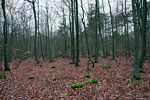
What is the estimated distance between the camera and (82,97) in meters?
5.52

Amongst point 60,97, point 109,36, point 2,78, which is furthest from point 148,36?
point 2,78

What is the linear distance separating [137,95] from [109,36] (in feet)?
85.7

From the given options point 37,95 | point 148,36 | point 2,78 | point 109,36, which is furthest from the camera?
point 109,36

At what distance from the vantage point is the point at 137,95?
5324 mm

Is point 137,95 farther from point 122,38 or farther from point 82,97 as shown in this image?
point 122,38

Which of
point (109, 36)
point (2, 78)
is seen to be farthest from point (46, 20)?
point (2, 78)

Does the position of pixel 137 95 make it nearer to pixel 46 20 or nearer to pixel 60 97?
pixel 60 97

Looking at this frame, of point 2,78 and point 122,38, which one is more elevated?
point 122,38

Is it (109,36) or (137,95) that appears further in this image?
(109,36)

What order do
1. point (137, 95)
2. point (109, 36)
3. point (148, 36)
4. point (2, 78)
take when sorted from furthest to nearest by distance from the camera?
point (109, 36) < point (148, 36) < point (2, 78) < point (137, 95)

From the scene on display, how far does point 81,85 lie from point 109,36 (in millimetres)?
25533

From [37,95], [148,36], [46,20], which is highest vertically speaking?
[46,20]

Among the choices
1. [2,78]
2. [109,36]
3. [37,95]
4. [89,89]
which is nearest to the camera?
[37,95]

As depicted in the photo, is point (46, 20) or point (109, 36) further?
point (109, 36)
